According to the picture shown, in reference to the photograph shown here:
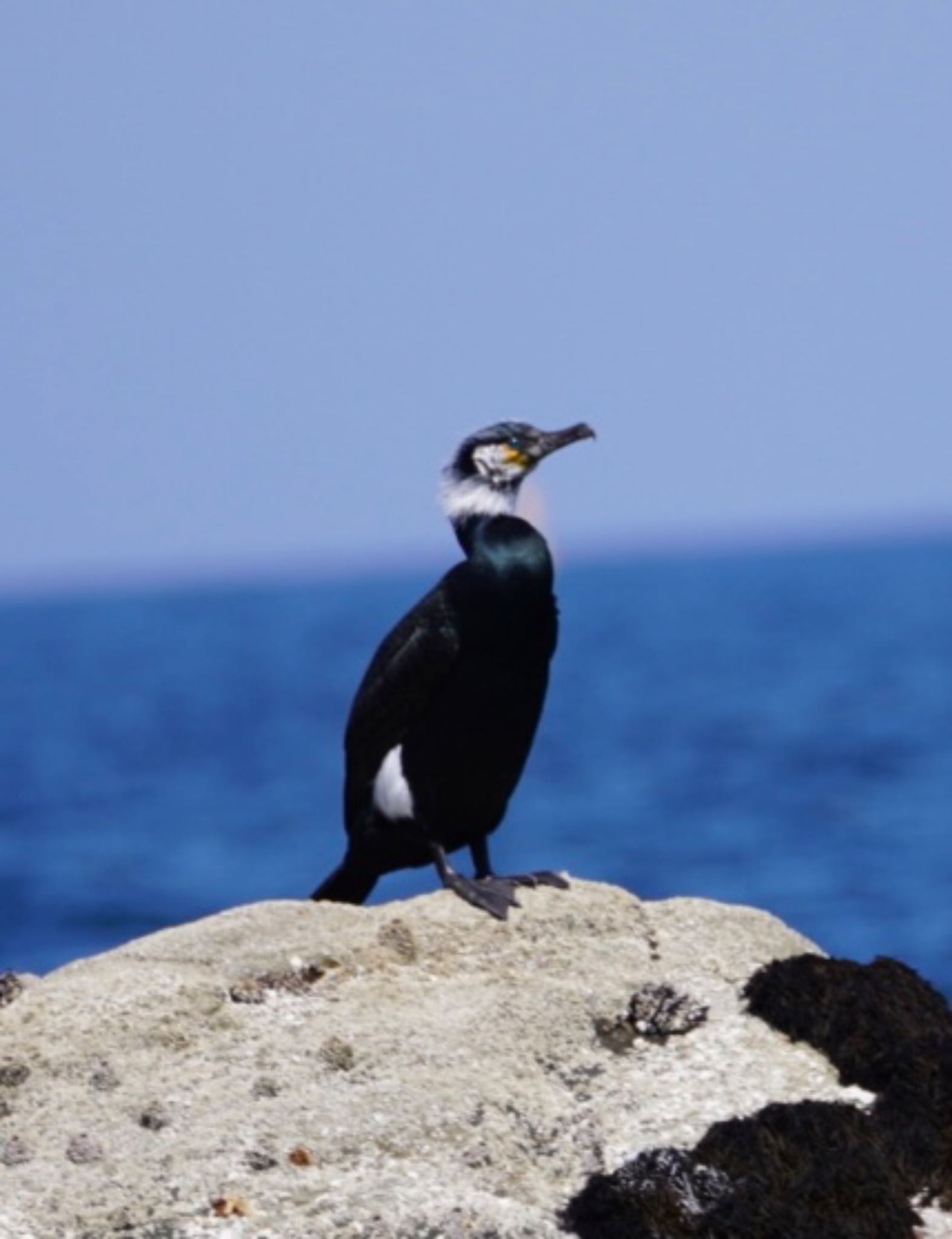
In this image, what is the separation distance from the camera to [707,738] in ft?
255

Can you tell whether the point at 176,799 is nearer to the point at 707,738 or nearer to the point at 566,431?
the point at 707,738

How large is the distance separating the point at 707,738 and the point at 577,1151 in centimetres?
6913

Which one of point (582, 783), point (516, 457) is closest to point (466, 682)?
point (516, 457)

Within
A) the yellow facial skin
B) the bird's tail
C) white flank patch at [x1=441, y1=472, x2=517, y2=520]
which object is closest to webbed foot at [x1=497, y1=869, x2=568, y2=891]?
the bird's tail

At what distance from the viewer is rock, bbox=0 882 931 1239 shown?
337 inches

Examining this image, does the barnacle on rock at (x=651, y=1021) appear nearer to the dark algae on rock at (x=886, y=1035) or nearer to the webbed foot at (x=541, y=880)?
the dark algae on rock at (x=886, y=1035)

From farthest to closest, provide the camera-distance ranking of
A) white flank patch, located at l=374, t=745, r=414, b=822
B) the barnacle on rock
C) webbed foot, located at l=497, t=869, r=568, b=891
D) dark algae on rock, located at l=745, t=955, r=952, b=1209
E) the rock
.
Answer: white flank patch, located at l=374, t=745, r=414, b=822 → webbed foot, located at l=497, t=869, r=568, b=891 → the barnacle on rock → dark algae on rock, located at l=745, t=955, r=952, b=1209 → the rock

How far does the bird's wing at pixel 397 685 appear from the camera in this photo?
11.5m

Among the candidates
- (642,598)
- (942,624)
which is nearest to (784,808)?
(942,624)

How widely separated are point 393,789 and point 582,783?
53.4 metres

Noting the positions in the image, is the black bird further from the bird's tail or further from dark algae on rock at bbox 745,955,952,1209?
dark algae on rock at bbox 745,955,952,1209

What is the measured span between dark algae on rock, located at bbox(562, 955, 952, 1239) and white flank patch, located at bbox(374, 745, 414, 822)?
84.9 inches

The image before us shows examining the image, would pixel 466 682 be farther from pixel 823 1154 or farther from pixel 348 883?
pixel 823 1154

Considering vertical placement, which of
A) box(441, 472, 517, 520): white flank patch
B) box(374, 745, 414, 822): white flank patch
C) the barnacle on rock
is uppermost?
box(441, 472, 517, 520): white flank patch
